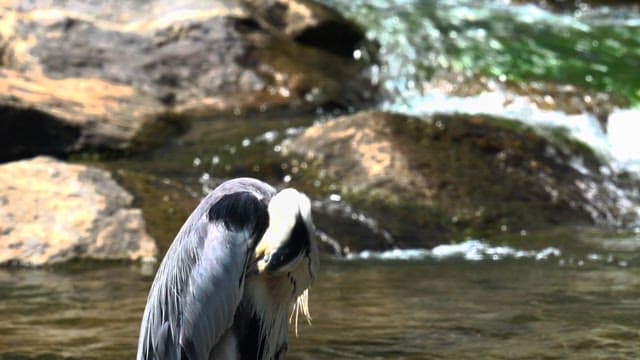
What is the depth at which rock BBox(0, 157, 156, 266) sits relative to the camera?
6.84 metres

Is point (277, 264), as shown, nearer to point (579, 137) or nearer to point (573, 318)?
point (573, 318)

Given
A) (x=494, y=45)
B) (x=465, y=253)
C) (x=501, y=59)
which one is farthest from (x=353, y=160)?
(x=494, y=45)

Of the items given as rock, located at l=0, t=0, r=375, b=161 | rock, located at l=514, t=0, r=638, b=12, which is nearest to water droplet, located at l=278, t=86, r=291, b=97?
rock, located at l=0, t=0, r=375, b=161

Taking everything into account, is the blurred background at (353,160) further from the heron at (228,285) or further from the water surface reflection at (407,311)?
the heron at (228,285)

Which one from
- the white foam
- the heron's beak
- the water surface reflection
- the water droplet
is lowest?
the water droplet

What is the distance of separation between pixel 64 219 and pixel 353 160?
7.02ft

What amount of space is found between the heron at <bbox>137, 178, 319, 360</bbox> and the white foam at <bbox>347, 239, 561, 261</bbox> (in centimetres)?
415

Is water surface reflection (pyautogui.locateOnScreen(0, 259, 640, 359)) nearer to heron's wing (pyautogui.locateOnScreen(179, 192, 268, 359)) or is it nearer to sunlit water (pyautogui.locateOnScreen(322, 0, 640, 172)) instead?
heron's wing (pyautogui.locateOnScreen(179, 192, 268, 359))

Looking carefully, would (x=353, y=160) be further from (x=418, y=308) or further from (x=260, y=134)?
(x=418, y=308)

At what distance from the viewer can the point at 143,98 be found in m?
9.83

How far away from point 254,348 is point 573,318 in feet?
8.95

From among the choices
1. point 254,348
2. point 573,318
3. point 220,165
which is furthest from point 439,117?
point 254,348

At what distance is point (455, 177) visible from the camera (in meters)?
8.27

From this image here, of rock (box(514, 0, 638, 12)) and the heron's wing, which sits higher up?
the heron's wing
